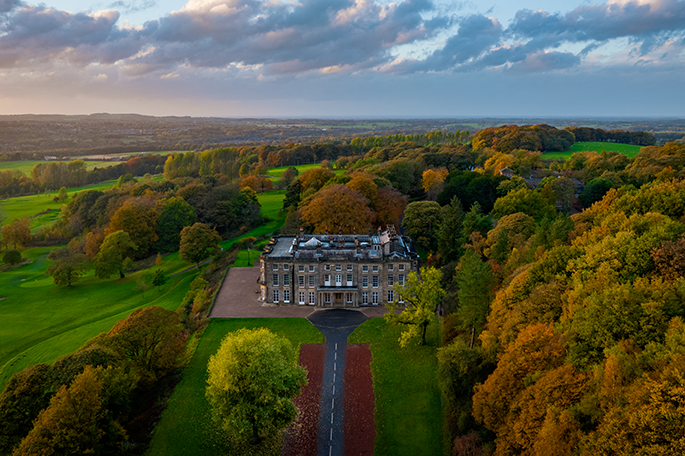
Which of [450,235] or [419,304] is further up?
[450,235]

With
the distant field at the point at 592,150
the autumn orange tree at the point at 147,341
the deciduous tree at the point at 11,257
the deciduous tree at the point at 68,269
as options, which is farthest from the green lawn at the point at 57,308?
the distant field at the point at 592,150

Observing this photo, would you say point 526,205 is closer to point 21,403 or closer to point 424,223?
point 424,223

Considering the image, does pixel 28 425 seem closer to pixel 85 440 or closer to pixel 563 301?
pixel 85 440

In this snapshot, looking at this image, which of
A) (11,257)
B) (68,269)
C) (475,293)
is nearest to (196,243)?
(68,269)

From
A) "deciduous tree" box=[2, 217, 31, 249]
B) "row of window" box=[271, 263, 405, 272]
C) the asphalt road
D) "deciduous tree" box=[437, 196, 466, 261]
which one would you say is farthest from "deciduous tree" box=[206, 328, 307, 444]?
"deciduous tree" box=[2, 217, 31, 249]

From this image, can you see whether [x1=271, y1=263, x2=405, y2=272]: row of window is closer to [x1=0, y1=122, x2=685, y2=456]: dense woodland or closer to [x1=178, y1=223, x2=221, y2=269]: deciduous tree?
[x1=0, y1=122, x2=685, y2=456]: dense woodland
